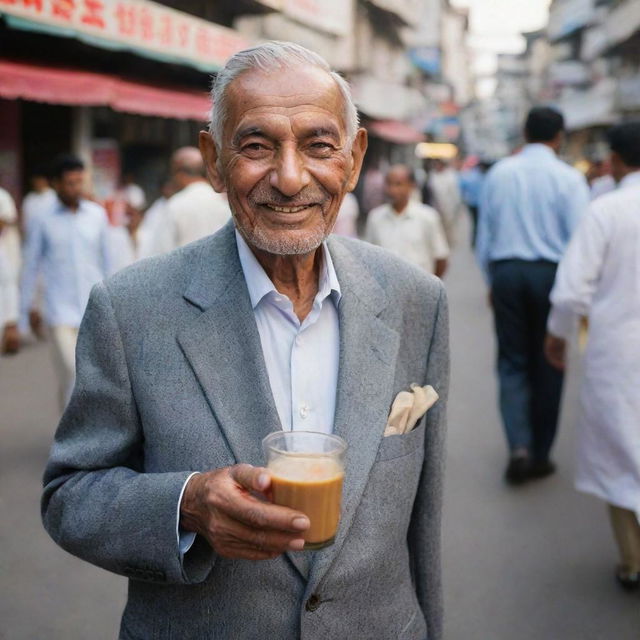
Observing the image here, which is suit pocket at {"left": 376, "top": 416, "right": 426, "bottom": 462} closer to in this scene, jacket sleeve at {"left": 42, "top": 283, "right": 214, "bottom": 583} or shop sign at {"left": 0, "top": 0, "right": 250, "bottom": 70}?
jacket sleeve at {"left": 42, "top": 283, "right": 214, "bottom": 583}

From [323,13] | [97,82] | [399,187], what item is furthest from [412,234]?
[323,13]

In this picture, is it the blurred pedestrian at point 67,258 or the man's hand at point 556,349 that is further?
the blurred pedestrian at point 67,258

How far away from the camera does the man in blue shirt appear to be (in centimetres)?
559

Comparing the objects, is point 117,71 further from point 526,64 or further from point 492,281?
point 526,64

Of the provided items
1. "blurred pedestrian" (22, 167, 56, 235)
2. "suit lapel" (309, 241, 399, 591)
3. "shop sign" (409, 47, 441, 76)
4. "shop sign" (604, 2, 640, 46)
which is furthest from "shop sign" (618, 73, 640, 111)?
"suit lapel" (309, 241, 399, 591)

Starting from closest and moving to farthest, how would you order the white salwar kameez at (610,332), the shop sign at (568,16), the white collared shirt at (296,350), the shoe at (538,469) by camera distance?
1. the white collared shirt at (296,350)
2. the white salwar kameez at (610,332)
3. the shoe at (538,469)
4. the shop sign at (568,16)

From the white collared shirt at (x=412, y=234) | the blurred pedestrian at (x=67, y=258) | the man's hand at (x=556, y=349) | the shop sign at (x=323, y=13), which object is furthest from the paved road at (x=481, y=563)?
the shop sign at (x=323, y=13)

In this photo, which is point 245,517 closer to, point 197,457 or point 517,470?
point 197,457

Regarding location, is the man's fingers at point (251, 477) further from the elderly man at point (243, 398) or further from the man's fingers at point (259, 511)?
the elderly man at point (243, 398)

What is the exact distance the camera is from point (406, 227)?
7.34m

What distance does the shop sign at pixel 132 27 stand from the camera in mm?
10406

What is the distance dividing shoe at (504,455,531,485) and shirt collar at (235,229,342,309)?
3.86 meters

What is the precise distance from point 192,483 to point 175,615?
35 cm

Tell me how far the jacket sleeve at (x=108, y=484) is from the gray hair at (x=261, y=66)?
1.40 feet
